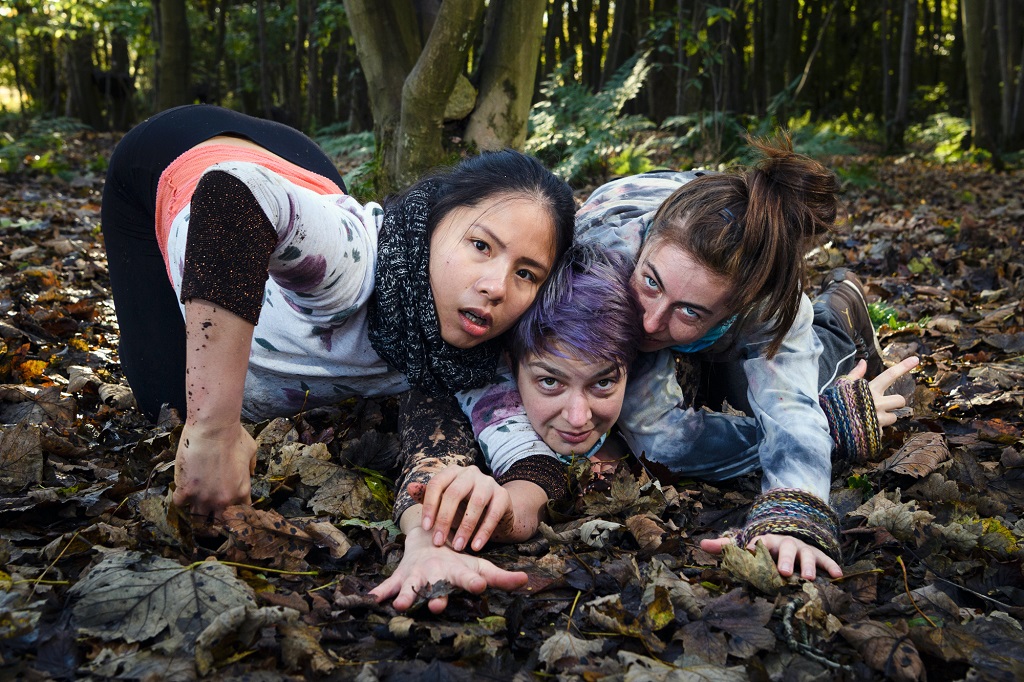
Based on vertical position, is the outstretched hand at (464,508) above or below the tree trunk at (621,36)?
below

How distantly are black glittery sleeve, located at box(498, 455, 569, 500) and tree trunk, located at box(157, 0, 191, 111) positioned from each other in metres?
10.8

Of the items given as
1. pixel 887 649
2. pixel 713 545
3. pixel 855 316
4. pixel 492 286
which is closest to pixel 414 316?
pixel 492 286

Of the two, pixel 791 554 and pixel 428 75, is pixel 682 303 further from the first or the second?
pixel 428 75

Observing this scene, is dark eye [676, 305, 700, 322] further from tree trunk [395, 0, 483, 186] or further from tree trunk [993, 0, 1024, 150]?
tree trunk [993, 0, 1024, 150]

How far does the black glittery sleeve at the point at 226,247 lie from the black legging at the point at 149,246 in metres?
1.26

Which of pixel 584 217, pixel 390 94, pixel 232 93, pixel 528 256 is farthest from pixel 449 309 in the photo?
pixel 232 93

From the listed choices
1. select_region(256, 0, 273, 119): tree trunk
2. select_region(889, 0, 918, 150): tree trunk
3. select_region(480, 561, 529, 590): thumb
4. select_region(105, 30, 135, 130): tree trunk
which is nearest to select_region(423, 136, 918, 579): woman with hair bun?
select_region(480, 561, 529, 590): thumb

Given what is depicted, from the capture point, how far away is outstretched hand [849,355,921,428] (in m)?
3.15

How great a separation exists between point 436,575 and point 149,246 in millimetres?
2160

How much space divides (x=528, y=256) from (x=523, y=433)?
0.59 m

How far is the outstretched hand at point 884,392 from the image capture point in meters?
3.15

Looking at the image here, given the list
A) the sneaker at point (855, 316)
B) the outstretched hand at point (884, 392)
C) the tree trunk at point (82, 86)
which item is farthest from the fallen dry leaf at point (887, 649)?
the tree trunk at point (82, 86)

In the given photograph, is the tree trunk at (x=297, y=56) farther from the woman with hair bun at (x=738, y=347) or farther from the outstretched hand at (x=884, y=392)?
the outstretched hand at (x=884, y=392)

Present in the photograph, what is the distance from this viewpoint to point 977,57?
436 inches
